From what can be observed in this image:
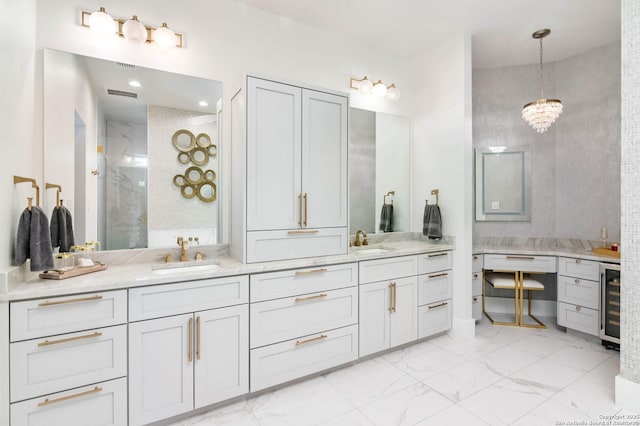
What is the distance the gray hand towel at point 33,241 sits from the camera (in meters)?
1.56

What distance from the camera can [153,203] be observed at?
222 cm

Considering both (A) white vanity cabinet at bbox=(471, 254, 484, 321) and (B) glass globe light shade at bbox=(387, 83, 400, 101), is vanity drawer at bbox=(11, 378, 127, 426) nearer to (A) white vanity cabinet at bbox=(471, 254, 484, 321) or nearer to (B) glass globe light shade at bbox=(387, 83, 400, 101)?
(A) white vanity cabinet at bbox=(471, 254, 484, 321)

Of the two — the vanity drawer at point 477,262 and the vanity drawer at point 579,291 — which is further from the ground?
the vanity drawer at point 477,262

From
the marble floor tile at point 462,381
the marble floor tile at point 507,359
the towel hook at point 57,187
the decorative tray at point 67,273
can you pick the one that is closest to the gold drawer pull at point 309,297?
the marble floor tile at point 462,381

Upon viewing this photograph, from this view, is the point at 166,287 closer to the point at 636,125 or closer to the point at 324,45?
the point at 324,45

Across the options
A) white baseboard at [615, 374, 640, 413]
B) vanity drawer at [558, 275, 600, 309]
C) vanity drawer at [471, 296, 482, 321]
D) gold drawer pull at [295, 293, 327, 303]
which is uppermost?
gold drawer pull at [295, 293, 327, 303]

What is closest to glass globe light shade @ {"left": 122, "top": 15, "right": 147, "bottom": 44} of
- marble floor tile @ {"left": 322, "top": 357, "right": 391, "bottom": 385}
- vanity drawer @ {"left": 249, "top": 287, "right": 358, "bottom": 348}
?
vanity drawer @ {"left": 249, "top": 287, "right": 358, "bottom": 348}

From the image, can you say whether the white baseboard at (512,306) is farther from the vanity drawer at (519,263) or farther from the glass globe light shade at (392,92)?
the glass globe light shade at (392,92)

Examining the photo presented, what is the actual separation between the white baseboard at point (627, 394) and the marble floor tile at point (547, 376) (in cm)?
30

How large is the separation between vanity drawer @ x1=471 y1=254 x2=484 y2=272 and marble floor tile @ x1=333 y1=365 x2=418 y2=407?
151 centimetres

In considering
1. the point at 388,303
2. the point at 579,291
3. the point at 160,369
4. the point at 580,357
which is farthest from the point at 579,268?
the point at 160,369

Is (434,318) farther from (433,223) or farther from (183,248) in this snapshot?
(183,248)

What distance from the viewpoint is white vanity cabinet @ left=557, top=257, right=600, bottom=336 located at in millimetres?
2889

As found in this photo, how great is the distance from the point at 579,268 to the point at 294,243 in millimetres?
2838
